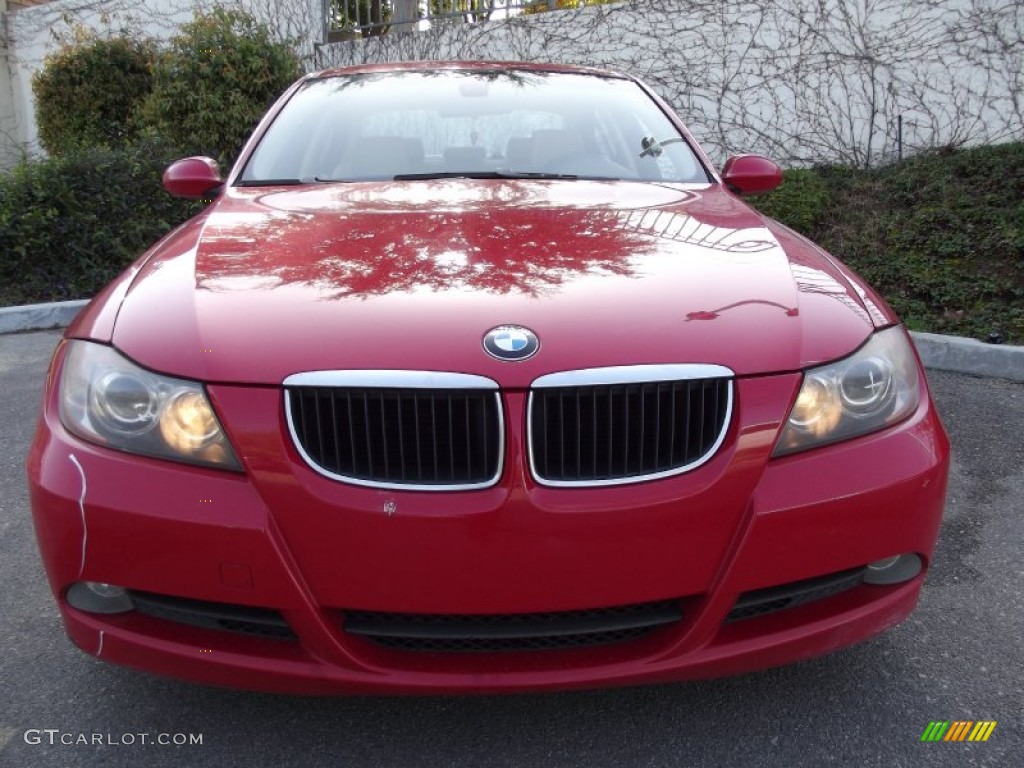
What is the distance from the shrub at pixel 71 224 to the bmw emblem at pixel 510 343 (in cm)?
517

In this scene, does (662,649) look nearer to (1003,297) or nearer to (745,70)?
(1003,297)

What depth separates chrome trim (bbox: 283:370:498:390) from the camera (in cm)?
156

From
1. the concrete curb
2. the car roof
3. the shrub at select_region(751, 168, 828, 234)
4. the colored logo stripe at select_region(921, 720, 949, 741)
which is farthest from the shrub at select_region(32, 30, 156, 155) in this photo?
the colored logo stripe at select_region(921, 720, 949, 741)

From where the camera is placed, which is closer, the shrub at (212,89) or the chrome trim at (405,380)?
the chrome trim at (405,380)

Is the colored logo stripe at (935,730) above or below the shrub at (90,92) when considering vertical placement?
above

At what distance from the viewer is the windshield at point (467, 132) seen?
2.92 metres

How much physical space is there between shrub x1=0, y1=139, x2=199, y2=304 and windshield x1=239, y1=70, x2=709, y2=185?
335cm

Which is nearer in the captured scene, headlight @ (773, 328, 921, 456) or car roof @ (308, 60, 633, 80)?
headlight @ (773, 328, 921, 456)

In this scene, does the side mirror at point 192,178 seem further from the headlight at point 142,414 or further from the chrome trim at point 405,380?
the chrome trim at point 405,380

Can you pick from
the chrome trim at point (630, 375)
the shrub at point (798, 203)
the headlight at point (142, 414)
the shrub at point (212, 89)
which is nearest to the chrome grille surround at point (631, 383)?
the chrome trim at point (630, 375)

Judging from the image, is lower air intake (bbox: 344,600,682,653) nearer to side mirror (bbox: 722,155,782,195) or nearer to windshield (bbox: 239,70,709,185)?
windshield (bbox: 239,70,709,185)

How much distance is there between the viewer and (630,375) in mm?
1590

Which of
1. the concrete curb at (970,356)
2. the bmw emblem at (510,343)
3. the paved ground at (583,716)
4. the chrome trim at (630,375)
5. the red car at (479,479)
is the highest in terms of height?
the bmw emblem at (510,343)

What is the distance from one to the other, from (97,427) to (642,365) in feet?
3.28
